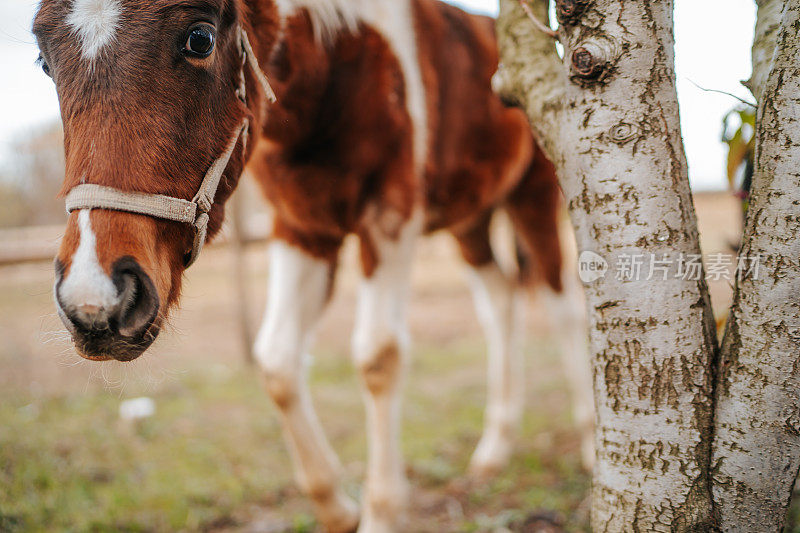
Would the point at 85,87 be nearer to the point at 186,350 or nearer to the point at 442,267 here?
the point at 186,350

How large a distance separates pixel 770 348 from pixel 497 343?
2289mm

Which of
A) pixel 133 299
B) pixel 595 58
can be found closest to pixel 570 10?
pixel 595 58

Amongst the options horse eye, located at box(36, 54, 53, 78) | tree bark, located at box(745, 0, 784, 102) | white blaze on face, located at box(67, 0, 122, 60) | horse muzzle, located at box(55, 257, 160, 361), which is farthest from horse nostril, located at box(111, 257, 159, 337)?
tree bark, located at box(745, 0, 784, 102)

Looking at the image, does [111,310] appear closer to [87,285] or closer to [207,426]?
[87,285]

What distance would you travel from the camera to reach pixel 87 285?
3.07 ft

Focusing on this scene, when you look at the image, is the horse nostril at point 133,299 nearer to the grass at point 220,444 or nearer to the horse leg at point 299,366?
the grass at point 220,444

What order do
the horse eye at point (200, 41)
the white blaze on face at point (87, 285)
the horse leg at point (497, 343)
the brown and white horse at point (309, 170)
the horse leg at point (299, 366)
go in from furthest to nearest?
the horse leg at point (497, 343) < the horse leg at point (299, 366) < the horse eye at point (200, 41) < the brown and white horse at point (309, 170) < the white blaze on face at point (87, 285)

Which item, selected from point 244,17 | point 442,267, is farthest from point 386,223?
point 442,267

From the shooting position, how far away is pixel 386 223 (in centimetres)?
207

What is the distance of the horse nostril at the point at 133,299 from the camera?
3.20 feet

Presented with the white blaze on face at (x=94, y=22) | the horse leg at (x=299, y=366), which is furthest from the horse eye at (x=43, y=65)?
the horse leg at (x=299, y=366)

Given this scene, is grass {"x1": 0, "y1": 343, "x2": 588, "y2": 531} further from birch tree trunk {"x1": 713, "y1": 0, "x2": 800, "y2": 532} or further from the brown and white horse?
birch tree trunk {"x1": 713, "y1": 0, "x2": 800, "y2": 532}

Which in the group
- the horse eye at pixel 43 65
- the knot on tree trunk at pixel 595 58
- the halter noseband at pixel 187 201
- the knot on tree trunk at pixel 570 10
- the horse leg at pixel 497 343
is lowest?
the horse leg at pixel 497 343

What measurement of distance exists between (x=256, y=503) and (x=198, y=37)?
2.06 m
